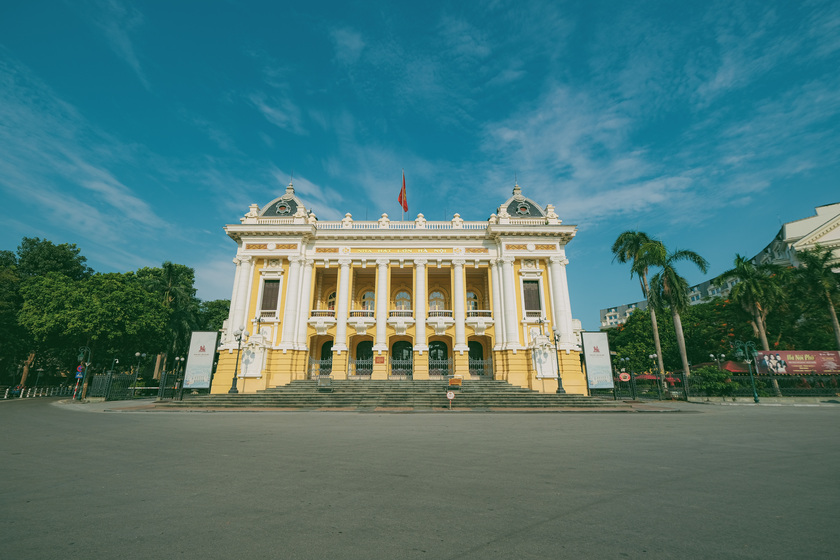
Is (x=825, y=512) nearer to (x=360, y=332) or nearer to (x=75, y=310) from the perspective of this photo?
(x=360, y=332)

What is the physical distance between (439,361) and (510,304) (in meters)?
6.76

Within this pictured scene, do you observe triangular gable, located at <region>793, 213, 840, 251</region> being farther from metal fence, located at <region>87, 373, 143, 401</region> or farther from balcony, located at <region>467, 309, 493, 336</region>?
metal fence, located at <region>87, 373, 143, 401</region>

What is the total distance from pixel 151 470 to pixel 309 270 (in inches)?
966

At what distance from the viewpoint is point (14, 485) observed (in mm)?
5262

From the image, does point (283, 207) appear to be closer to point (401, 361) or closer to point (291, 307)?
point (291, 307)

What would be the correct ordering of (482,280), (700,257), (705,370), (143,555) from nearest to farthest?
(143,555), (705,370), (700,257), (482,280)

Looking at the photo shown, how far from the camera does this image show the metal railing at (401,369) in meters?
28.0

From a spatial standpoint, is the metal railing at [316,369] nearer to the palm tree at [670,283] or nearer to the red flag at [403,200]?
the red flag at [403,200]

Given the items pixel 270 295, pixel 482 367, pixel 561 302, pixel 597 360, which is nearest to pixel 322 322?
pixel 270 295

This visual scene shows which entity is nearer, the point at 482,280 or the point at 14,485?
the point at 14,485

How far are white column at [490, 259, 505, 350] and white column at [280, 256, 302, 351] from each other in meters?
15.0

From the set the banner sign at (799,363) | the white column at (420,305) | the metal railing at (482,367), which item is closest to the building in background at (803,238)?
the banner sign at (799,363)

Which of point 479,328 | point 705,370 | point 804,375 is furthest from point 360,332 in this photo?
point 804,375

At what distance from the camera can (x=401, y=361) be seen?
27.6 metres
